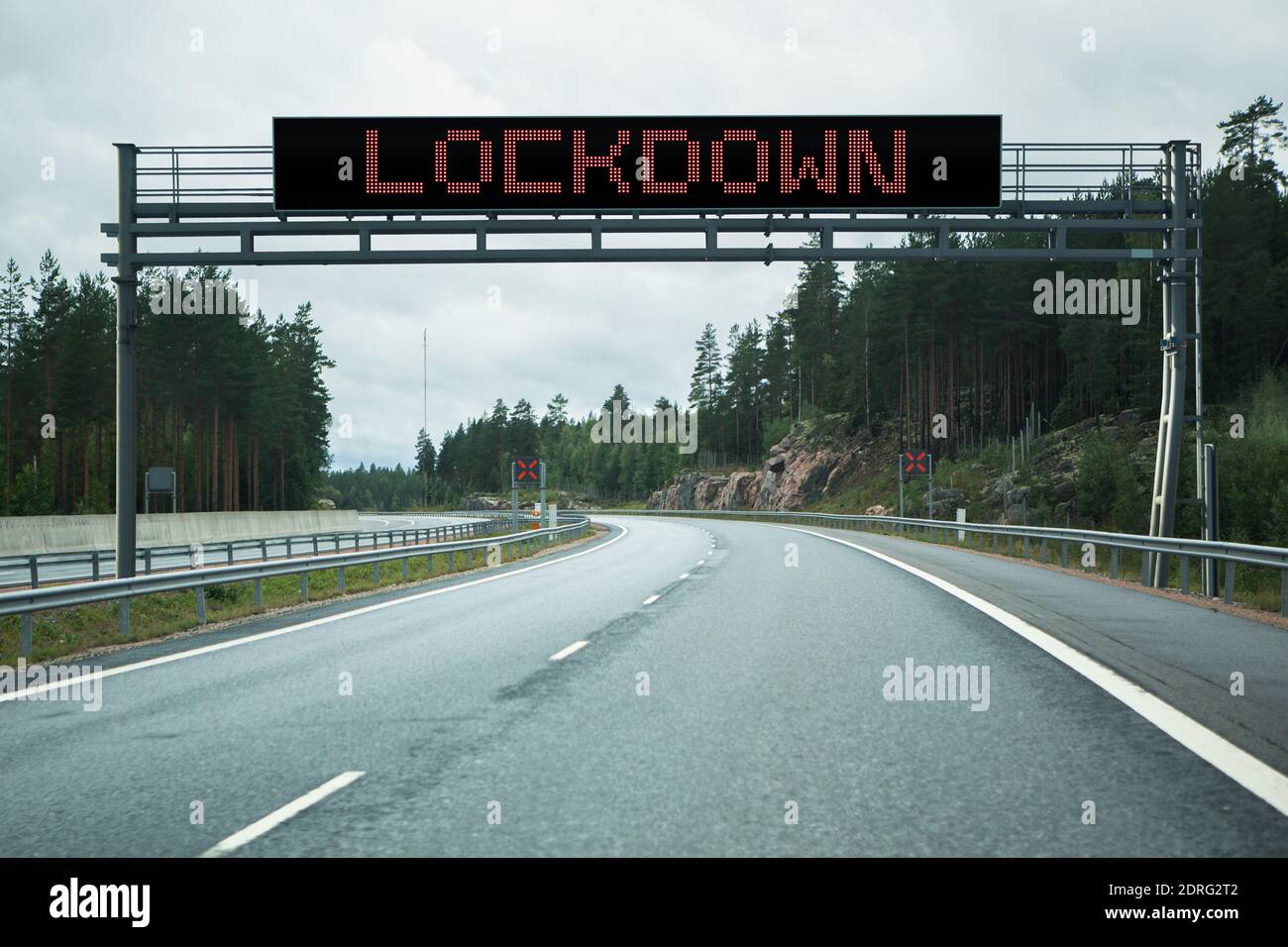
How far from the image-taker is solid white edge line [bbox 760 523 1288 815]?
18.1ft

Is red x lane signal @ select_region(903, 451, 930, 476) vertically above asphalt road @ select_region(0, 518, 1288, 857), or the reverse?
red x lane signal @ select_region(903, 451, 930, 476)

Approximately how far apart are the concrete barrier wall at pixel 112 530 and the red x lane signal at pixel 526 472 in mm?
11750

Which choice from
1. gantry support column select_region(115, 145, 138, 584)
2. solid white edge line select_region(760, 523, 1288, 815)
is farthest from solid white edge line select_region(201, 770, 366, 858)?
gantry support column select_region(115, 145, 138, 584)

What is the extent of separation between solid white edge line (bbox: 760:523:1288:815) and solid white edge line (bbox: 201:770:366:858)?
15.4 ft

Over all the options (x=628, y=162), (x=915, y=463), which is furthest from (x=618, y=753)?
(x=915, y=463)

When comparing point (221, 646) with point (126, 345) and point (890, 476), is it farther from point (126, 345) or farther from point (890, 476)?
point (890, 476)

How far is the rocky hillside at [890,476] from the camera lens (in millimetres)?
51656

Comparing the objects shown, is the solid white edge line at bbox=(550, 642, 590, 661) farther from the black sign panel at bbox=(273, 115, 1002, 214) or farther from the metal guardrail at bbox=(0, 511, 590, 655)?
the black sign panel at bbox=(273, 115, 1002, 214)

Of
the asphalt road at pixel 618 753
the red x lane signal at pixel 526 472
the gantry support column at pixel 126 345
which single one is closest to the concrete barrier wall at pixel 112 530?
the red x lane signal at pixel 526 472

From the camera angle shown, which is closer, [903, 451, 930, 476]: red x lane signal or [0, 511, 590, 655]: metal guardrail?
[0, 511, 590, 655]: metal guardrail

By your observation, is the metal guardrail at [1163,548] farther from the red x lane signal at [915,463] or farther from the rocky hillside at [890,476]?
the rocky hillside at [890,476]

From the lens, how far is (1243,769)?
5801mm

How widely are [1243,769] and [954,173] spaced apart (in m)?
12.3

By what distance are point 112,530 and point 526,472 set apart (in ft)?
50.7
